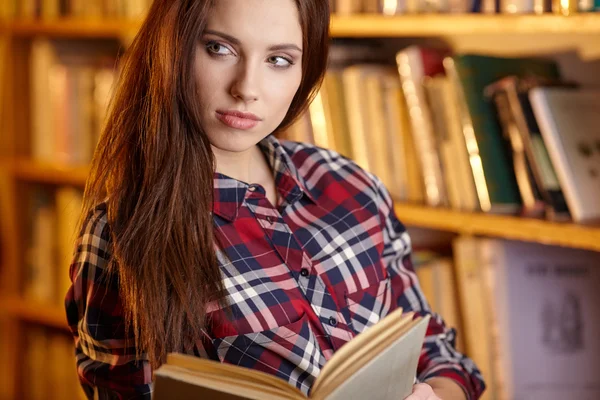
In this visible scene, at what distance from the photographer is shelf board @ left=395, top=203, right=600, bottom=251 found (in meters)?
1.30

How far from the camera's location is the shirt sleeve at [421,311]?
3.67 feet

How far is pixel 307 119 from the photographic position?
167 cm

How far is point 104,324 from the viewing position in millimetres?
961

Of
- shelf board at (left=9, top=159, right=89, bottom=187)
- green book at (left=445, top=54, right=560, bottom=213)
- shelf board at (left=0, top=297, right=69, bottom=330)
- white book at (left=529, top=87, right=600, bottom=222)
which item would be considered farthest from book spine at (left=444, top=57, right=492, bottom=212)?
shelf board at (left=0, top=297, right=69, bottom=330)

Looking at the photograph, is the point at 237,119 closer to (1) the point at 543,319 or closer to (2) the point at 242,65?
(2) the point at 242,65

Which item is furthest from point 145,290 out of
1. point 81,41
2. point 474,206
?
point 81,41

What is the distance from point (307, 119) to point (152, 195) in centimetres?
76

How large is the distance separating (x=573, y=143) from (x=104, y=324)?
0.86m

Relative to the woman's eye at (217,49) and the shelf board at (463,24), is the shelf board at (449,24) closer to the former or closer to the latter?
the shelf board at (463,24)

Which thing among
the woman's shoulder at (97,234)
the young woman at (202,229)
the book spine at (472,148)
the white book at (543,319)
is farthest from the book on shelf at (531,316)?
the woman's shoulder at (97,234)

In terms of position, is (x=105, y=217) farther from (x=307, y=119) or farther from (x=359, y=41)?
(x=359, y=41)

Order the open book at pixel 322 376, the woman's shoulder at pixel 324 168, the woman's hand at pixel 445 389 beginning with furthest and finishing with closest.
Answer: the woman's shoulder at pixel 324 168 < the woman's hand at pixel 445 389 < the open book at pixel 322 376

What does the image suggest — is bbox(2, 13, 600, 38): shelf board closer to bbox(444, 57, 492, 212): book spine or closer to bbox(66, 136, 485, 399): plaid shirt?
bbox(444, 57, 492, 212): book spine

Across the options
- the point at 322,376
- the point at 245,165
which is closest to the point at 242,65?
the point at 245,165
